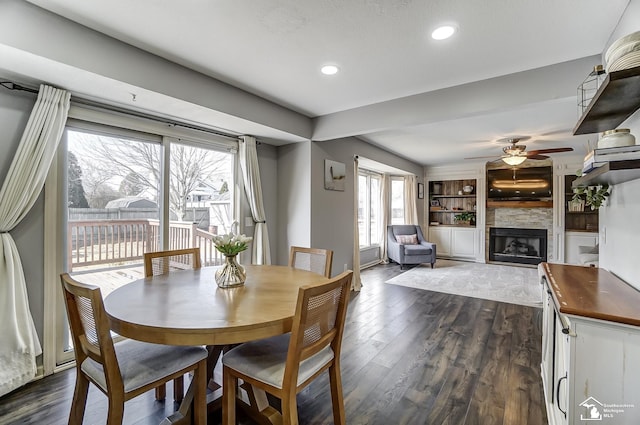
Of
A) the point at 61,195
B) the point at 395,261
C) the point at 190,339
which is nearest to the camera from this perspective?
the point at 190,339

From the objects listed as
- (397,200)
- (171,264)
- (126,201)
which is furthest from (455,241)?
(126,201)

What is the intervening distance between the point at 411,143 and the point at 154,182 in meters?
4.15

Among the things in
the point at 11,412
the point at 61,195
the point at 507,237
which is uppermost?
the point at 61,195

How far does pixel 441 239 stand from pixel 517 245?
169cm

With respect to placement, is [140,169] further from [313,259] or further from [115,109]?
[313,259]

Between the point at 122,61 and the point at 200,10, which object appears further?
the point at 122,61

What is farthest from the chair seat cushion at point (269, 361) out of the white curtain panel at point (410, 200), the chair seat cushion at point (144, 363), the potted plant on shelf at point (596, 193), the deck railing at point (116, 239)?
the white curtain panel at point (410, 200)

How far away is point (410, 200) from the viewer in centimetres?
740

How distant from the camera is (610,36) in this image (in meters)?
1.98

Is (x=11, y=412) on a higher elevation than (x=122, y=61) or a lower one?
lower

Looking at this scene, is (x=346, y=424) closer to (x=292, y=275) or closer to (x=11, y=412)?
(x=292, y=275)

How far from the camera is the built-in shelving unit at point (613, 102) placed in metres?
1.20

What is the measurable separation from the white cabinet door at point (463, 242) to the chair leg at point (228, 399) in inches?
283

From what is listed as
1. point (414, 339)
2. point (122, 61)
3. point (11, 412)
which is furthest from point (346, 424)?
point (122, 61)
